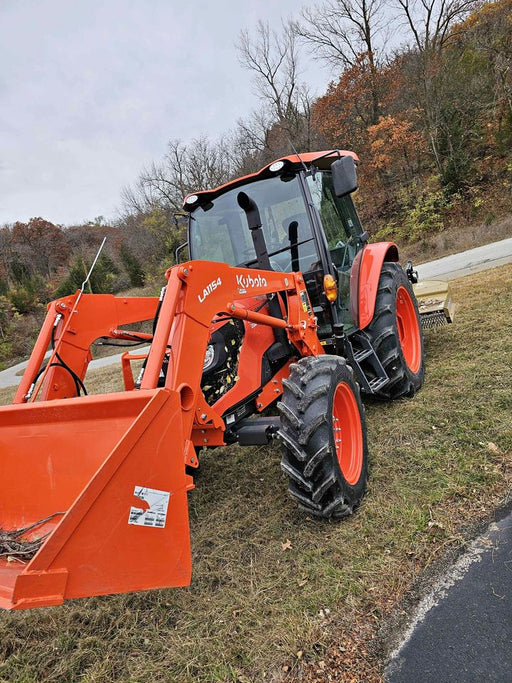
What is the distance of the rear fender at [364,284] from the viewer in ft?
12.3

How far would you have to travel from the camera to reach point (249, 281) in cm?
285

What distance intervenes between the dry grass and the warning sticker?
750 millimetres

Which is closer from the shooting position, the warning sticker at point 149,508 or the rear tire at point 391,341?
the warning sticker at point 149,508

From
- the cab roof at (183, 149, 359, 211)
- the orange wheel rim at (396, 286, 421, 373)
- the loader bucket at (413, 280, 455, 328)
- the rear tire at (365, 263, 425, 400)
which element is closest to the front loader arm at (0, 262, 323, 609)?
the rear tire at (365, 263, 425, 400)

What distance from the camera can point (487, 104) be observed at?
1908 centimetres

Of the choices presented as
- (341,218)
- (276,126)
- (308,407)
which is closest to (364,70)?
(276,126)

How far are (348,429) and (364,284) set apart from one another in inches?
58.4

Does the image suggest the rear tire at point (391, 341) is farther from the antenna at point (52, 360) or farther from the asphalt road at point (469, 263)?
the asphalt road at point (469, 263)

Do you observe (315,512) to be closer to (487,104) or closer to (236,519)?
(236,519)

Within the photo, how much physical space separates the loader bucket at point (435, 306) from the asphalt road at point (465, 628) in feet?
10.4

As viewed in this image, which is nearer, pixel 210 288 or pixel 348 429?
pixel 210 288

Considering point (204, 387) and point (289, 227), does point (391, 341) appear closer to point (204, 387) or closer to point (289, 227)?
point (289, 227)

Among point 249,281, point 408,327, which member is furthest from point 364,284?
point 249,281

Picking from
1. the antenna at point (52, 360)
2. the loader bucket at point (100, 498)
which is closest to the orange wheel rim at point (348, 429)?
the loader bucket at point (100, 498)
